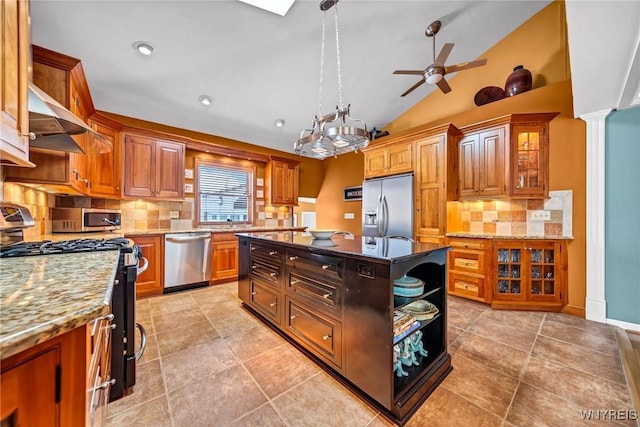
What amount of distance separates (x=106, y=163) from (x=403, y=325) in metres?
3.92

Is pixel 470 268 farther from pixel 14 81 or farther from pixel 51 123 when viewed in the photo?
pixel 51 123

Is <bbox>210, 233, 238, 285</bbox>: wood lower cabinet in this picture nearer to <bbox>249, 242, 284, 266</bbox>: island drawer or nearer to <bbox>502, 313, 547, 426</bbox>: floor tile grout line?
<bbox>249, 242, 284, 266</bbox>: island drawer

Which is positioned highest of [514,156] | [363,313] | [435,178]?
[514,156]

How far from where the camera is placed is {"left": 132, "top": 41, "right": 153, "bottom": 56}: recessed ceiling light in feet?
8.52

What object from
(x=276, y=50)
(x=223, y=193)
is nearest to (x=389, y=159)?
(x=276, y=50)

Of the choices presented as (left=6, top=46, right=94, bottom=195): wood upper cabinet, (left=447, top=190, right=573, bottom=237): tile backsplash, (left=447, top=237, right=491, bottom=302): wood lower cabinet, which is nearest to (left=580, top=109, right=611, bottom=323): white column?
(left=447, top=190, right=573, bottom=237): tile backsplash

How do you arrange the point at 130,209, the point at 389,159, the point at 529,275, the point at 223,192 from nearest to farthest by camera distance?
the point at 529,275, the point at 130,209, the point at 389,159, the point at 223,192

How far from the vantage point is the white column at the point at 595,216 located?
2.65 metres

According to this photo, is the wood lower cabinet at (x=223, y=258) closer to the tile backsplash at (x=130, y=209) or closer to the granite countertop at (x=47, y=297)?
the tile backsplash at (x=130, y=209)

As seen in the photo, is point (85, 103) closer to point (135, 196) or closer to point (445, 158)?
point (135, 196)

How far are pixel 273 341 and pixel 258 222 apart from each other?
318 centimetres

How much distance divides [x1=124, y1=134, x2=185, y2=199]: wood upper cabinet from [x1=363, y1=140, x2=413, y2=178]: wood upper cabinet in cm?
315

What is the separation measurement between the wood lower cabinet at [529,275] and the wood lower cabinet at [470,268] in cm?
10

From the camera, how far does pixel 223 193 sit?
468cm
